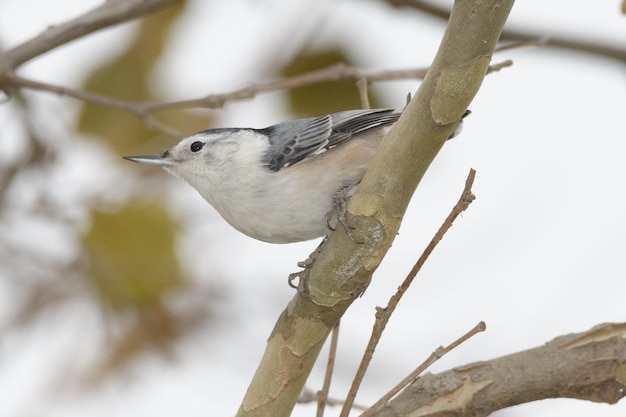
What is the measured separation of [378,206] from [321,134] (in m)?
0.54

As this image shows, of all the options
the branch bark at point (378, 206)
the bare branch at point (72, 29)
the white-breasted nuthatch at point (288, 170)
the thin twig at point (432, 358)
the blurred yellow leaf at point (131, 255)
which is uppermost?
the bare branch at point (72, 29)

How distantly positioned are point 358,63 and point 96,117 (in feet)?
2.91

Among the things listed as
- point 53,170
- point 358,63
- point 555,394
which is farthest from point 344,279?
point 53,170

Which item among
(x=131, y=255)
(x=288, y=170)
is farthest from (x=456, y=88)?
(x=131, y=255)

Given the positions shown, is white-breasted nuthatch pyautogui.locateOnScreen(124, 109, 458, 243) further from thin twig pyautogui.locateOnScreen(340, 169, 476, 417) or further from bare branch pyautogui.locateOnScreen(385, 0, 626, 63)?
bare branch pyautogui.locateOnScreen(385, 0, 626, 63)

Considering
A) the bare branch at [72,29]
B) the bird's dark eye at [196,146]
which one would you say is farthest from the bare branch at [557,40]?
the bare branch at [72,29]

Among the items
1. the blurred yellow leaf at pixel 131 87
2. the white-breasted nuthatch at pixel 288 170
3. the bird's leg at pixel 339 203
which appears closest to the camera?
the bird's leg at pixel 339 203

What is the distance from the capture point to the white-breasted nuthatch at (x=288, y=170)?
192 centimetres

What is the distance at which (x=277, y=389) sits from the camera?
167 centimetres

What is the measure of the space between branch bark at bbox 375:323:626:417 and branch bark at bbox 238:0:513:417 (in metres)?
0.20

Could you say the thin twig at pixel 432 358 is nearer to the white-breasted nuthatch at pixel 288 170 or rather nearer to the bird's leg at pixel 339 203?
the bird's leg at pixel 339 203

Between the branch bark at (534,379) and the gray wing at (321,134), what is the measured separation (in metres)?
0.63

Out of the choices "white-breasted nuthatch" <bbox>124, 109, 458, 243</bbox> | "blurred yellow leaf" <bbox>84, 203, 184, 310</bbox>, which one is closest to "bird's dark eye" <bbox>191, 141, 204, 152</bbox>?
"white-breasted nuthatch" <bbox>124, 109, 458, 243</bbox>

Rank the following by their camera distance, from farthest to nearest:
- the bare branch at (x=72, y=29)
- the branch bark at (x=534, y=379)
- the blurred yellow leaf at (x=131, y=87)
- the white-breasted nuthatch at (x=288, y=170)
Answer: the blurred yellow leaf at (x=131, y=87)
the bare branch at (x=72, y=29)
the white-breasted nuthatch at (x=288, y=170)
the branch bark at (x=534, y=379)
